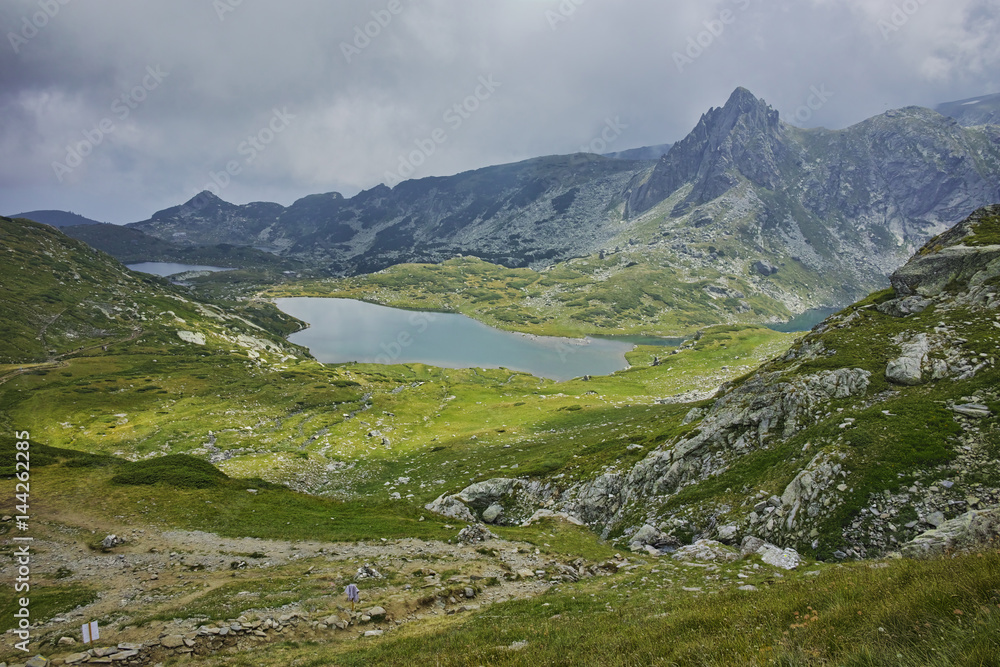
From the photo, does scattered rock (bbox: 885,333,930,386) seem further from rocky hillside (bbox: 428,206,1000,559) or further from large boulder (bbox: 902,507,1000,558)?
large boulder (bbox: 902,507,1000,558)

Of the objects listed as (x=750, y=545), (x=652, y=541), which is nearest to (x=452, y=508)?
(x=652, y=541)

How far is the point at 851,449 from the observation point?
888 inches

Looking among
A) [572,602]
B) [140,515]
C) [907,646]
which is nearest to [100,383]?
[140,515]

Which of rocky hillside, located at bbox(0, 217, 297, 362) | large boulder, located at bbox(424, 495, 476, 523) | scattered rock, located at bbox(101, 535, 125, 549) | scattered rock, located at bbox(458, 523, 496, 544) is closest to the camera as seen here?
scattered rock, located at bbox(101, 535, 125, 549)

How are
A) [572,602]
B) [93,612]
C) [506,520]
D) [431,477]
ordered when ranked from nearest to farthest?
[572,602]
[93,612]
[506,520]
[431,477]

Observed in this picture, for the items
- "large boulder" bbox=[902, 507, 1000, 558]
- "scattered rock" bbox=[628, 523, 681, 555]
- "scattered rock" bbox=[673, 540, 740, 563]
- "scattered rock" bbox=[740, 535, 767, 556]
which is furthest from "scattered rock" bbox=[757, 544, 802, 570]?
"scattered rock" bbox=[628, 523, 681, 555]

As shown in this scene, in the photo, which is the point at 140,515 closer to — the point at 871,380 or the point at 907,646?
the point at 907,646

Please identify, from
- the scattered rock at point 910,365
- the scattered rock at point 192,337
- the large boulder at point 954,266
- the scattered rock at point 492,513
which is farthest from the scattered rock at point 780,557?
the scattered rock at point 192,337

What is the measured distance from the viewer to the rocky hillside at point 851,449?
63.8 feet

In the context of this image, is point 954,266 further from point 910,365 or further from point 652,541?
point 652,541

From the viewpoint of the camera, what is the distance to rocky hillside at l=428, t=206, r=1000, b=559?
63.8ft

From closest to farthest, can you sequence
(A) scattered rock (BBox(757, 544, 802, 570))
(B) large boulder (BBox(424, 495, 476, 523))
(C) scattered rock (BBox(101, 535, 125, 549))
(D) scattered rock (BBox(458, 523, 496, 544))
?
(A) scattered rock (BBox(757, 544, 802, 570))
(C) scattered rock (BBox(101, 535, 125, 549))
(D) scattered rock (BBox(458, 523, 496, 544))
(B) large boulder (BBox(424, 495, 476, 523))

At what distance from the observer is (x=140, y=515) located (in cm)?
3366

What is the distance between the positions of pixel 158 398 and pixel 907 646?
134m
